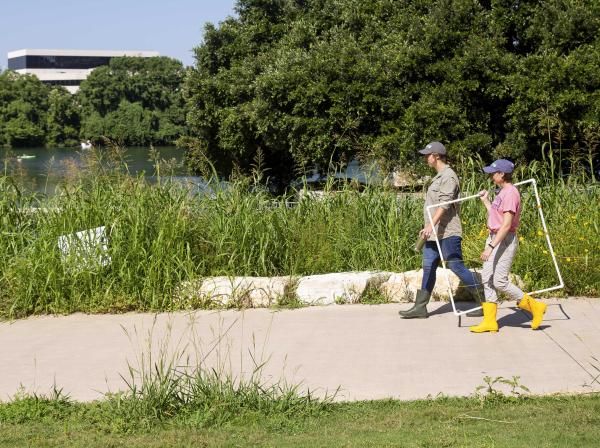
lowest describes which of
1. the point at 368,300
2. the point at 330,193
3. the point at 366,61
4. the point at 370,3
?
the point at 368,300

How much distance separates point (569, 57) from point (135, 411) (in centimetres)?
1455

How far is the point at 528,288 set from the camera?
8.73 m

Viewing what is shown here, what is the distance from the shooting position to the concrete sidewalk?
6027 millimetres

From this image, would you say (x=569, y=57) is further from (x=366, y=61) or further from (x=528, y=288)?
(x=528, y=288)

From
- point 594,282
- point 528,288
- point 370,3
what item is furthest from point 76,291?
point 370,3

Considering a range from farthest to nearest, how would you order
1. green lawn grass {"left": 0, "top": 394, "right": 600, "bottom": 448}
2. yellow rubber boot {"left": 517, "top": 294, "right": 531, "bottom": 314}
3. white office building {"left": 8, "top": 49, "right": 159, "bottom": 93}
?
white office building {"left": 8, "top": 49, "right": 159, "bottom": 93}, yellow rubber boot {"left": 517, "top": 294, "right": 531, "bottom": 314}, green lawn grass {"left": 0, "top": 394, "right": 600, "bottom": 448}

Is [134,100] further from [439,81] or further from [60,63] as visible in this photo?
[439,81]

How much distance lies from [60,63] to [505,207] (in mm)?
154945

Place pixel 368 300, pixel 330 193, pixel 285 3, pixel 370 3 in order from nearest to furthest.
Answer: pixel 368 300
pixel 330 193
pixel 370 3
pixel 285 3

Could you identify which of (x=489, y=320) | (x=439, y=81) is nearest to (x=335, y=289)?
(x=489, y=320)

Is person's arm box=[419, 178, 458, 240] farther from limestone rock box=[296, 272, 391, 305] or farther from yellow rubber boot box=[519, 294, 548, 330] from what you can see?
limestone rock box=[296, 272, 391, 305]

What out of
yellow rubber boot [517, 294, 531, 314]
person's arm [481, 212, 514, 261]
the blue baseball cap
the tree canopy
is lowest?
yellow rubber boot [517, 294, 531, 314]

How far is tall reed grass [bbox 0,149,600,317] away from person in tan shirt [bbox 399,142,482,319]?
135 cm

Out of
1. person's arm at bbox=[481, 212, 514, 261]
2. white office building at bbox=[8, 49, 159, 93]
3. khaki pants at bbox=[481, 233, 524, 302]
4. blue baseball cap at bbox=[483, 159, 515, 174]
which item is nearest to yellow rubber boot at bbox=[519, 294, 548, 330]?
khaki pants at bbox=[481, 233, 524, 302]
